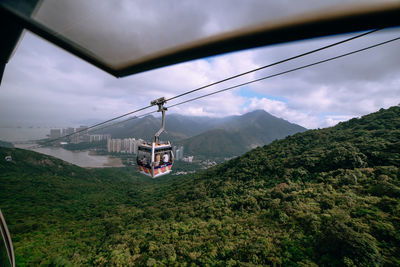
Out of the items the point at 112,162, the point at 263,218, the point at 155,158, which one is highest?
the point at 155,158

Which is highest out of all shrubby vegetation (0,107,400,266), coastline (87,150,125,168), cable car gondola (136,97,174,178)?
cable car gondola (136,97,174,178)

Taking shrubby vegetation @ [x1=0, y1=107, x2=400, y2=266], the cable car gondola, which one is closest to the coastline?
shrubby vegetation @ [x1=0, y1=107, x2=400, y2=266]

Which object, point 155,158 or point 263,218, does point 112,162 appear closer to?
point 263,218

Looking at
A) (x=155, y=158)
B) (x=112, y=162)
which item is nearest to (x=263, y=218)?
(x=155, y=158)

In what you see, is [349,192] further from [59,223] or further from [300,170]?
[59,223]

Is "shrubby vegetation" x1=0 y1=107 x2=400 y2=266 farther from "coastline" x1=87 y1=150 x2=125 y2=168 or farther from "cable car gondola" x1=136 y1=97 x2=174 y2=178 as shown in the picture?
"coastline" x1=87 y1=150 x2=125 y2=168

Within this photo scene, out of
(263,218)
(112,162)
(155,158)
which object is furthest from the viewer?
(112,162)

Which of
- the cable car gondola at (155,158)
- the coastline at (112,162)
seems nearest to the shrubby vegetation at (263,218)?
the cable car gondola at (155,158)

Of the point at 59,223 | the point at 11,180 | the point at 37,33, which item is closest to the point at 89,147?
the point at 11,180

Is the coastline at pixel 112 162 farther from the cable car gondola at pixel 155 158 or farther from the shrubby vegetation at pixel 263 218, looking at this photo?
the cable car gondola at pixel 155 158
